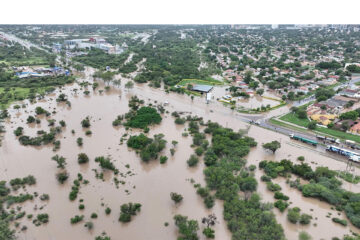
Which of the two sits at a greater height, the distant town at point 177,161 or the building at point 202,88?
the building at point 202,88

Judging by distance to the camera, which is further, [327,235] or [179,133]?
[179,133]

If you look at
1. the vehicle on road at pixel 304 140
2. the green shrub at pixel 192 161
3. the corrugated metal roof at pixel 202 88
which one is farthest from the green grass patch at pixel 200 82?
the green shrub at pixel 192 161

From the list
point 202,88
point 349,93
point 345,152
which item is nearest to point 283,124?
point 345,152

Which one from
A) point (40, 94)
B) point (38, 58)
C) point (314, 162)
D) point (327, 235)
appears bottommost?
point (327, 235)

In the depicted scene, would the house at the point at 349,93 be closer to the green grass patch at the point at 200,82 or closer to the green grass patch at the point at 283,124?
the green grass patch at the point at 283,124

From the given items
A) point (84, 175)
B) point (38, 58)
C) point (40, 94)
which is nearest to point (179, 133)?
point (84, 175)

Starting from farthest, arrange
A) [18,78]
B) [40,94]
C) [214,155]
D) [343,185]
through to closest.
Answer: [18,78], [40,94], [214,155], [343,185]

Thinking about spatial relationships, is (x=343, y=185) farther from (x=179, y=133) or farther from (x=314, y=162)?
(x=179, y=133)

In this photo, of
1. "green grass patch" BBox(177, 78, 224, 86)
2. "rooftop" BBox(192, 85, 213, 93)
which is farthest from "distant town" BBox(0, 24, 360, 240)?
"green grass patch" BBox(177, 78, 224, 86)
